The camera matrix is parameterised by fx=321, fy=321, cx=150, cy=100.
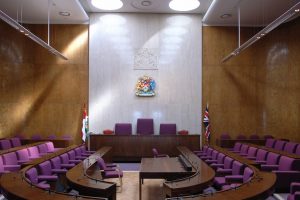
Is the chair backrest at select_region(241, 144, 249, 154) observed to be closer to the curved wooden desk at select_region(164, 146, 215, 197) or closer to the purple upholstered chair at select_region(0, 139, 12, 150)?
the curved wooden desk at select_region(164, 146, 215, 197)

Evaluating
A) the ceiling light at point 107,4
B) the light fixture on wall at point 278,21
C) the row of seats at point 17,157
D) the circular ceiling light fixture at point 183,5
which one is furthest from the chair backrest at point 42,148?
the circular ceiling light fixture at point 183,5

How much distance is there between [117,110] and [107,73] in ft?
4.96

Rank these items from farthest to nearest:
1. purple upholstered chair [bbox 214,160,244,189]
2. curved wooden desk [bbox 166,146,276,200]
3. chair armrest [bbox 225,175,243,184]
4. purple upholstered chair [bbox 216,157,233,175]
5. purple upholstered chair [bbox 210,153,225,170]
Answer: purple upholstered chair [bbox 210,153,225,170], purple upholstered chair [bbox 216,157,233,175], purple upholstered chair [bbox 214,160,244,189], chair armrest [bbox 225,175,243,184], curved wooden desk [bbox 166,146,276,200]

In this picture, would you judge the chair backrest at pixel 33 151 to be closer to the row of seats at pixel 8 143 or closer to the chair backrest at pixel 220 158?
the row of seats at pixel 8 143

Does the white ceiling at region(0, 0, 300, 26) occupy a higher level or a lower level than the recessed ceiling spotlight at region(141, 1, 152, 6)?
lower

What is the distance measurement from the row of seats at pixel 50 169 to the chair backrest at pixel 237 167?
9.94 ft

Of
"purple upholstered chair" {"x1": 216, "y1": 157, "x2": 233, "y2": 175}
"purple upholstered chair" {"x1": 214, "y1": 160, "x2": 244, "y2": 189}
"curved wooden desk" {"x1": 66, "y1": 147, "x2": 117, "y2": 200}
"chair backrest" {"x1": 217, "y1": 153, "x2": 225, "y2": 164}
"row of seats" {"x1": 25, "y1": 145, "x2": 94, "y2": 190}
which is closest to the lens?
"curved wooden desk" {"x1": 66, "y1": 147, "x2": 117, "y2": 200}

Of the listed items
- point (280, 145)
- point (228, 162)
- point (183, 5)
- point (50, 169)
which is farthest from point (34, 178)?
point (183, 5)

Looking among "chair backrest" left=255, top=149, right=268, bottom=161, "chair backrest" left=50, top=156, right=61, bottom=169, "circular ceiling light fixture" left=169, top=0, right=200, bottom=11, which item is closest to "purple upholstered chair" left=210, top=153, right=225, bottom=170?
"chair backrest" left=255, top=149, right=268, bottom=161

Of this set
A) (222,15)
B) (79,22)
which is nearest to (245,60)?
(222,15)

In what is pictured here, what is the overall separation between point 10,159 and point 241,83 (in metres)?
9.13

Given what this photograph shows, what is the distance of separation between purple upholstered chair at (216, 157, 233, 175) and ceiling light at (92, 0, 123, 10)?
7.58 m

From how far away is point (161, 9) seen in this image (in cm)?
1231

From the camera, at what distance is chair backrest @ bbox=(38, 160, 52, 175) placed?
550 cm
